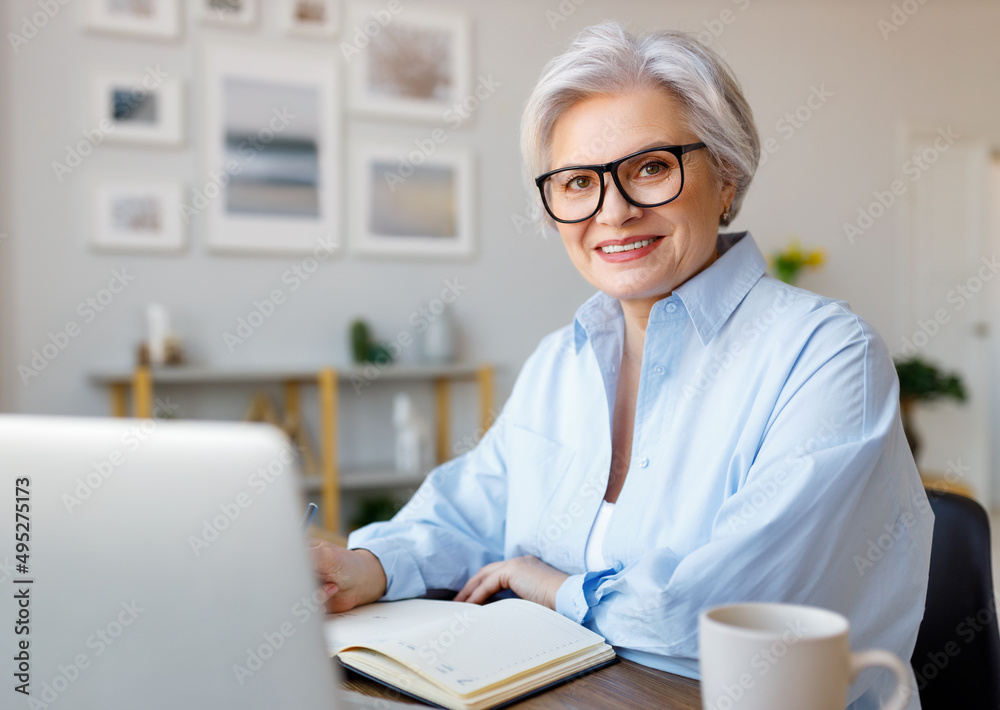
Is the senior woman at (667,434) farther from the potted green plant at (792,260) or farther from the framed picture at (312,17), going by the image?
the potted green plant at (792,260)

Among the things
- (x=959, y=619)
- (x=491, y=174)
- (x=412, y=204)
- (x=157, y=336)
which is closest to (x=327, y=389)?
(x=157, y=336)

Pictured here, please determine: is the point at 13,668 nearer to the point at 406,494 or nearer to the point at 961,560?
the point at 961,560

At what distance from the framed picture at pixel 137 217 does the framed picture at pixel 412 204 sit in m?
0.75

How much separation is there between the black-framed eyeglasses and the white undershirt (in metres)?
0.40

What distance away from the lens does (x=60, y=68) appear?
3.29 meters

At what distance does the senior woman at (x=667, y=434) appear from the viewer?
86 centimetres

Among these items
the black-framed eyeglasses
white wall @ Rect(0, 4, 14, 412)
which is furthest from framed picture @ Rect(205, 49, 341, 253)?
the black-framed eyeglasses

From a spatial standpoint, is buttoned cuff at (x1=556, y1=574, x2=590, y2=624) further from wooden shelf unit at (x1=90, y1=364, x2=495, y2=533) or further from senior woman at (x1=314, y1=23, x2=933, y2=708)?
wooden shelf unit at (x1=90, y1=364, x2=495, y2=533)

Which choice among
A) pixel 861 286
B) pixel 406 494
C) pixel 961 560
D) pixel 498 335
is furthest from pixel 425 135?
pixel 961 560

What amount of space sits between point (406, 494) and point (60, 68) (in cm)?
221

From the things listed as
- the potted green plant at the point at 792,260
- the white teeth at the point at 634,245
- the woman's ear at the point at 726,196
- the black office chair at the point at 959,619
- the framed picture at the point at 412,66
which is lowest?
the black office chair at the point at 959,619

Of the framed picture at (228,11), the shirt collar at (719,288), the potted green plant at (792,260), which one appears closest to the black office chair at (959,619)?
the shirt collar at (719,288)

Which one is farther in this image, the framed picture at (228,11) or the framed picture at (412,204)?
the framed picture at (412,204)

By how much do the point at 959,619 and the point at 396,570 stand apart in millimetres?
693
